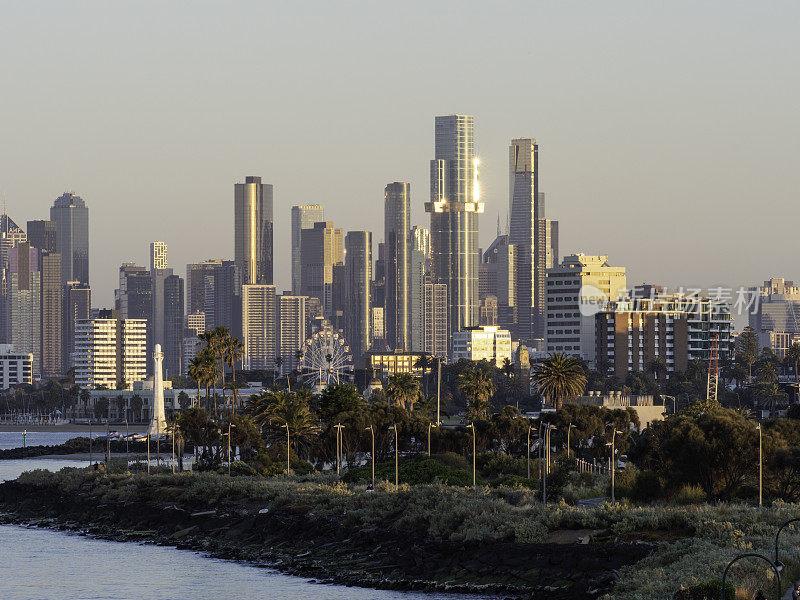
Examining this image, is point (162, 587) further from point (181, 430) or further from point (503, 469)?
point (181, 430)

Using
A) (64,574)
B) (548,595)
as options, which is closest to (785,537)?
(548,595)

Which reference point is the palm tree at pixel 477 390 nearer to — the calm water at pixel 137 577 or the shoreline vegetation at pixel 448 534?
the shoreline vegetation at pixel 448 534

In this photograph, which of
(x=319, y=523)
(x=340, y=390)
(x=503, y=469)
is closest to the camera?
(x=319, y=523)

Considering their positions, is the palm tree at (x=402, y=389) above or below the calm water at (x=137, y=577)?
above

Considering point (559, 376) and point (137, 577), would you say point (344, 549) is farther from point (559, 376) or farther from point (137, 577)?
point (559, 376)

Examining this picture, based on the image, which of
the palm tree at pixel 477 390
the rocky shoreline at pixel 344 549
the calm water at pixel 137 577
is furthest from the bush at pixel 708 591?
the palm tree at pixel 477 390

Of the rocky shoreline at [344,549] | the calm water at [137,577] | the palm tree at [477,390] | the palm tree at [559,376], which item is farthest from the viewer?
the palm tree at [477,390]

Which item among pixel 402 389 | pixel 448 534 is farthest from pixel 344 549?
pixel 402 389
